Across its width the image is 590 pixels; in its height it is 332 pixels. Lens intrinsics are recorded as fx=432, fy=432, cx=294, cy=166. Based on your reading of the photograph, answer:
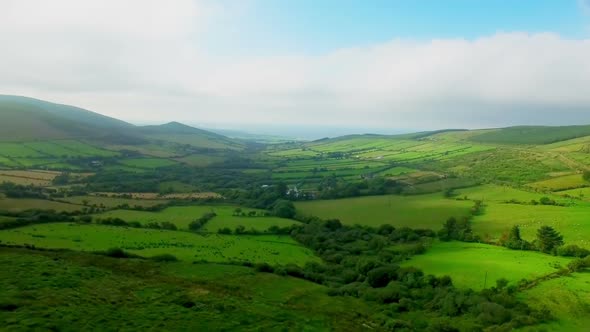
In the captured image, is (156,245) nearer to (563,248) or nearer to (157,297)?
(157,297)

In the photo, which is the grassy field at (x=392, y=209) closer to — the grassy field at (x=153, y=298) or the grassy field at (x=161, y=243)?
the grassy field at (x=161, y=243)


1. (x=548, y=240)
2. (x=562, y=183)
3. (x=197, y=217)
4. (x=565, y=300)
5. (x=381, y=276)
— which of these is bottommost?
(x=381, y=276)

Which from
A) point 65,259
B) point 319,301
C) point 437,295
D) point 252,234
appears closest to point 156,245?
point 65,259

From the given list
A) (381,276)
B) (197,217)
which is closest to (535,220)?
(381,276)

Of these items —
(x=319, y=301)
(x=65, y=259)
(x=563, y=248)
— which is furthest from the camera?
(x=563, y=248)

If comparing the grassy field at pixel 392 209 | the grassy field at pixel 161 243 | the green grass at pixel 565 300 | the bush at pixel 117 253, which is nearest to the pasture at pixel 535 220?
the grassy field at pixel 392 209

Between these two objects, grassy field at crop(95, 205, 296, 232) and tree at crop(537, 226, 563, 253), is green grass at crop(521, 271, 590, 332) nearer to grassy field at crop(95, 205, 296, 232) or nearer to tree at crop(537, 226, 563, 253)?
tree at crop(537, 226, 563, 253)

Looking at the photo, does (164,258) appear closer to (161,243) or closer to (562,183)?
(161,243)
